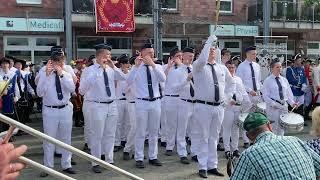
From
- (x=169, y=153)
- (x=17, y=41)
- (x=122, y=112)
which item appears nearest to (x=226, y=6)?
(x=17, y=41)

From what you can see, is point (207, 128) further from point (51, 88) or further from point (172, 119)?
point (51, 88)

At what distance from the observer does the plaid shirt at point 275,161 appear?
3656 mm

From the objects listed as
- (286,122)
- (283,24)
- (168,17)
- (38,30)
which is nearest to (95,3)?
(38,30)

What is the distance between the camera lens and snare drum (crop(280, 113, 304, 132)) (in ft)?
30.9

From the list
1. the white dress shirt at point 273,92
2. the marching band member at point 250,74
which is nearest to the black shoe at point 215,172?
the white dress shirt at point 273,92

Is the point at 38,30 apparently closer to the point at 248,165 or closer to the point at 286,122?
the point at 286,122

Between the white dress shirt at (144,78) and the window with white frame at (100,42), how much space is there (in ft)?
48.0

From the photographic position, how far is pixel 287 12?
1066 inches

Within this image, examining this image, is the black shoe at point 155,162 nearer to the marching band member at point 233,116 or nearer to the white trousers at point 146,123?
the white trousers at point 146,123

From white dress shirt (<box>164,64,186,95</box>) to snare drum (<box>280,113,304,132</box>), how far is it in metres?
2.17

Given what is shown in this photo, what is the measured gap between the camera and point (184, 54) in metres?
9.96

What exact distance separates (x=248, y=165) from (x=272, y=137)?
0.30m

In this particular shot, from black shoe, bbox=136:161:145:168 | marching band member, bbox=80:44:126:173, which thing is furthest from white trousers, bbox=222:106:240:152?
marching band member, bbox=80:44:126:173

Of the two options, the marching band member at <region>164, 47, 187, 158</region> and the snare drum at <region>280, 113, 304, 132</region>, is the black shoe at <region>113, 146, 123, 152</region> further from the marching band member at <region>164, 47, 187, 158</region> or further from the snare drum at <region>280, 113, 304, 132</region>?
the snare drum at <region>280, 113, 304, 132</region>
